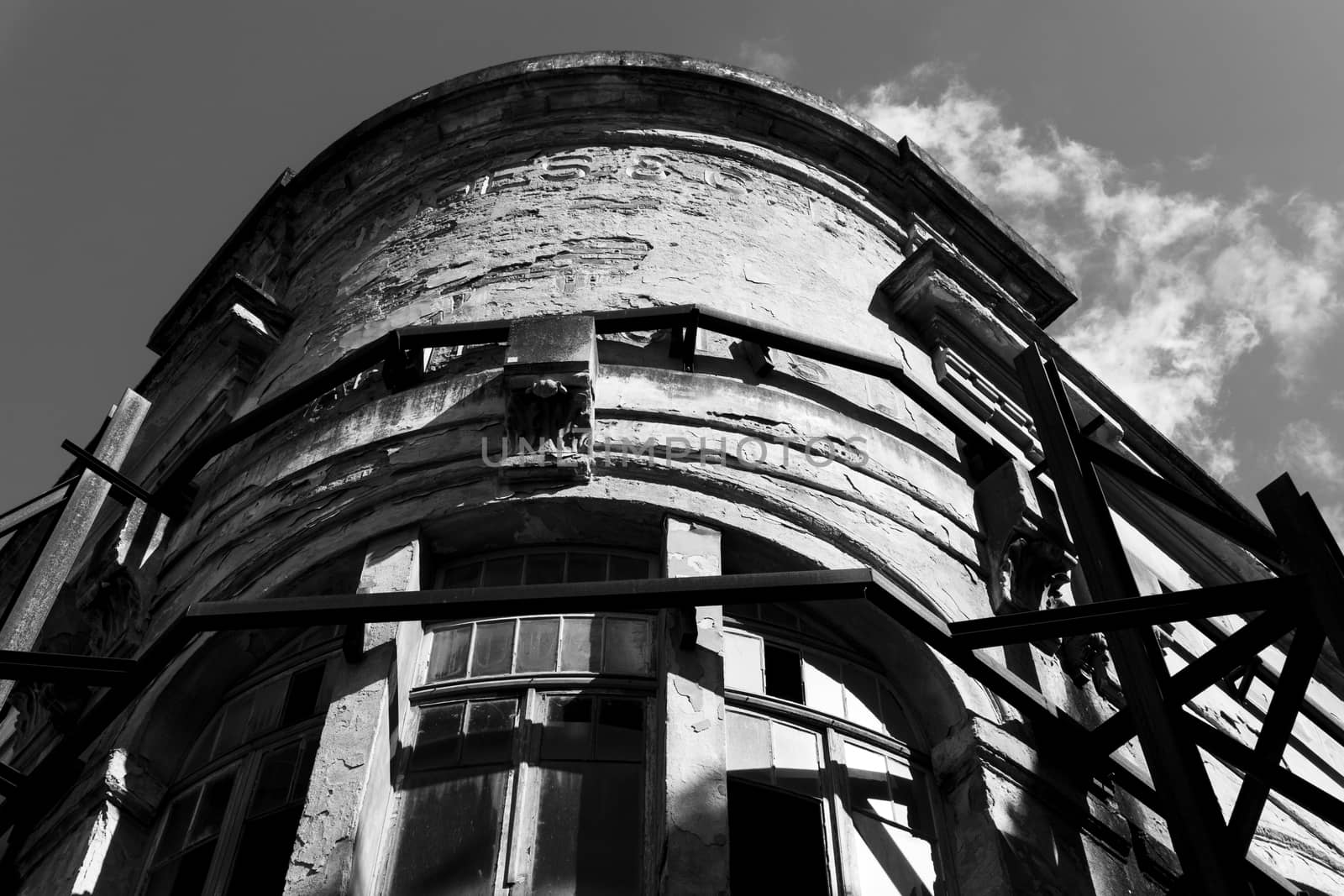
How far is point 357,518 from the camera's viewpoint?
6.98 metres

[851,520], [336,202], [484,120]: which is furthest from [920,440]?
[336,202]

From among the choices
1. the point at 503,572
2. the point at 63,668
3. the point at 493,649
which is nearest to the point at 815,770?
the point at 493,649

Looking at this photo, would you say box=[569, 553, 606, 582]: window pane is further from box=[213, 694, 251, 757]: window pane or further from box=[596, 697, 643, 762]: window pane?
box=[213, 694, 251, 757]: window pane

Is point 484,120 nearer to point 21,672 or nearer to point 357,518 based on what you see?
point 357,518

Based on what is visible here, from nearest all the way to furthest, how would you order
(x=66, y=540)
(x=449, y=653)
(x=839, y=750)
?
(x=839, y=750) < (x=449, y=653) < (x=66, y=540)

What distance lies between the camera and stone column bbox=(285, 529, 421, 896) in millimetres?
5191

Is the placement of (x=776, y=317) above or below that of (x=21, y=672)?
above

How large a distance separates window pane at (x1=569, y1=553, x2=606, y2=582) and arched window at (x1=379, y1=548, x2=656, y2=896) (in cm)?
1

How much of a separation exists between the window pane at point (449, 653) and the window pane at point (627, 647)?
0.63m

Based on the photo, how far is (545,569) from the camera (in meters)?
6.80

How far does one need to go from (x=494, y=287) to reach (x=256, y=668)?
2903 millimetres

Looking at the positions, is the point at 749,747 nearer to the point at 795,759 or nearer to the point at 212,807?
the point at 795,759

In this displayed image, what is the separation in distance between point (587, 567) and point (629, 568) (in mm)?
203

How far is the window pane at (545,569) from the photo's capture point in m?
6.74
